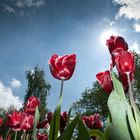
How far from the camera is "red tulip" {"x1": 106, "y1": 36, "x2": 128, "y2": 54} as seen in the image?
6.18ft

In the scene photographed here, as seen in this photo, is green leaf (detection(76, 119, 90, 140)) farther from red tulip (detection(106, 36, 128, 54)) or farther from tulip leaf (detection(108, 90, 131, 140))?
red tulip (detection(106, 36, 128, 54))

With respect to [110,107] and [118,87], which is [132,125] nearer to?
[110,107]

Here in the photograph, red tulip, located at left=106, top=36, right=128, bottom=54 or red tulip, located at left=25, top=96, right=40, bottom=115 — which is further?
red tulip, located at left=25, top=96, right=40, bottom=115

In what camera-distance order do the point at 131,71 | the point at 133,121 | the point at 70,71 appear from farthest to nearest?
1. the point at 70,71
2. the point at 131,71
3. the point at 133,121

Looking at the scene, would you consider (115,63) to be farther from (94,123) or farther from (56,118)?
(94,123)

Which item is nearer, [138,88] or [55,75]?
[55,75]

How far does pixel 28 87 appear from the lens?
37.5 metres

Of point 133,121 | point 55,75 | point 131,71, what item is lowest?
point 133,121

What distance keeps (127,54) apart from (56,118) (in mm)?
501

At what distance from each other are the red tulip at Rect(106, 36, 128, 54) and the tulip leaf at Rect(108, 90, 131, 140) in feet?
1.17

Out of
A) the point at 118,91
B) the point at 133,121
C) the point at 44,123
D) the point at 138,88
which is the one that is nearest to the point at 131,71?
the point at 118,91

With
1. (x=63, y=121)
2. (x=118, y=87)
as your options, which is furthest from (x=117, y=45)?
(x=63, y=121)

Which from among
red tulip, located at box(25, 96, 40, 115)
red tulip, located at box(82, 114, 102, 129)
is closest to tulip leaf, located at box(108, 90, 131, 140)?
red tulip, located at box(82, 114, 102, 129)

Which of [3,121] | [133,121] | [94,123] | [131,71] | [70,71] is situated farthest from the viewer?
[3,121]
